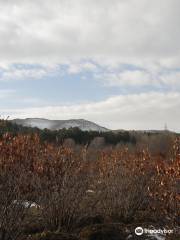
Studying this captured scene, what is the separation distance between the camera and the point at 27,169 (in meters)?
8.18

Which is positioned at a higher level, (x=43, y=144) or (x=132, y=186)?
(x=43, y=144)

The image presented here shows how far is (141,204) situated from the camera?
1114cm

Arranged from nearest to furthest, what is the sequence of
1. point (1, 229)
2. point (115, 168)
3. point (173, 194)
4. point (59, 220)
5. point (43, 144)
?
point (1, 229) → point (173, 194) → point (59, 220) → point (43, 144) → point (115, 168)

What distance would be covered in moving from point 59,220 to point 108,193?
2.32 meters

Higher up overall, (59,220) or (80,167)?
(80,167)

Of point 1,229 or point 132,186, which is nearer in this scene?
point 1,229

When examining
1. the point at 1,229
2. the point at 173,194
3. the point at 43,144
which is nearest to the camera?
the point at 1,229

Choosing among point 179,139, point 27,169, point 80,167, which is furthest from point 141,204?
point 27,169

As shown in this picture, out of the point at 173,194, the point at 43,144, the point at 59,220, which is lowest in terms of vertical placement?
the point at 59,220

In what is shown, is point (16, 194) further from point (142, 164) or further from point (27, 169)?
point (142, 164)

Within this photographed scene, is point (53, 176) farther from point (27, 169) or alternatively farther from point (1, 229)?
point (1, 229)

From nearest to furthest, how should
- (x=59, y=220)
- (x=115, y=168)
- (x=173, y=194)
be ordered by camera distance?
(x=173, y=194) < (x=59, y=220) < (x=115, y=168)

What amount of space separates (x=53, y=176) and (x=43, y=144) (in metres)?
1.48

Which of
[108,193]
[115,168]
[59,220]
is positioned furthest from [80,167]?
[115,168]
